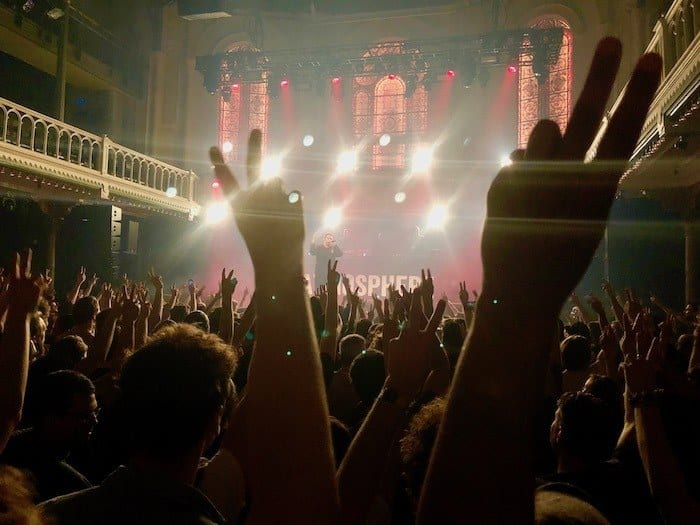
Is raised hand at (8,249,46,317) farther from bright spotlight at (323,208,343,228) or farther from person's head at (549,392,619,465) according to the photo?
bright spotlight at (323,208,343,228)

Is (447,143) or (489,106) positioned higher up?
(489,106)

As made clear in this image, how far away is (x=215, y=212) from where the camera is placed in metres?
19.0

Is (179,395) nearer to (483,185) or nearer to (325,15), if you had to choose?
(483,185)

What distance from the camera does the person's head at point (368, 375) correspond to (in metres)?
3.14

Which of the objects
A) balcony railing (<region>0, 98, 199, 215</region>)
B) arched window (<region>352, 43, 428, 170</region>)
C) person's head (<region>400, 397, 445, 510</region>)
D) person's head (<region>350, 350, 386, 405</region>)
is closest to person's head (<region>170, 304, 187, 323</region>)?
person's head (<region>350, 350, 386, 405</region>)

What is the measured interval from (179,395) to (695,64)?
24.7 feet

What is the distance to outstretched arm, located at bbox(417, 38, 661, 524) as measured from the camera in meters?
0.71

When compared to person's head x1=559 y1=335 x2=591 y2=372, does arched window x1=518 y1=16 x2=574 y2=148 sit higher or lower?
higher

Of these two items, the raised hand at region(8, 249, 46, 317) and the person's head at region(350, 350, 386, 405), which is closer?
the raised hand at region(8, 249, 46, 317)

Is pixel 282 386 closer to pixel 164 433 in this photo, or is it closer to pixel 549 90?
pixel 164 433

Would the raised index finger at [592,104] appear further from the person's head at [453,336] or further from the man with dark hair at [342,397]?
the person's head at [453,336]

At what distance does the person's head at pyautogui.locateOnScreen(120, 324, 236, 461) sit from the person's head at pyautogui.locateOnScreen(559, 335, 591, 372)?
3.20 metres

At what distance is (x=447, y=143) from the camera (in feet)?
63.5

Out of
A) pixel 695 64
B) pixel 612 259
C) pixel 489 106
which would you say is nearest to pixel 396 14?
pixel 489 106
